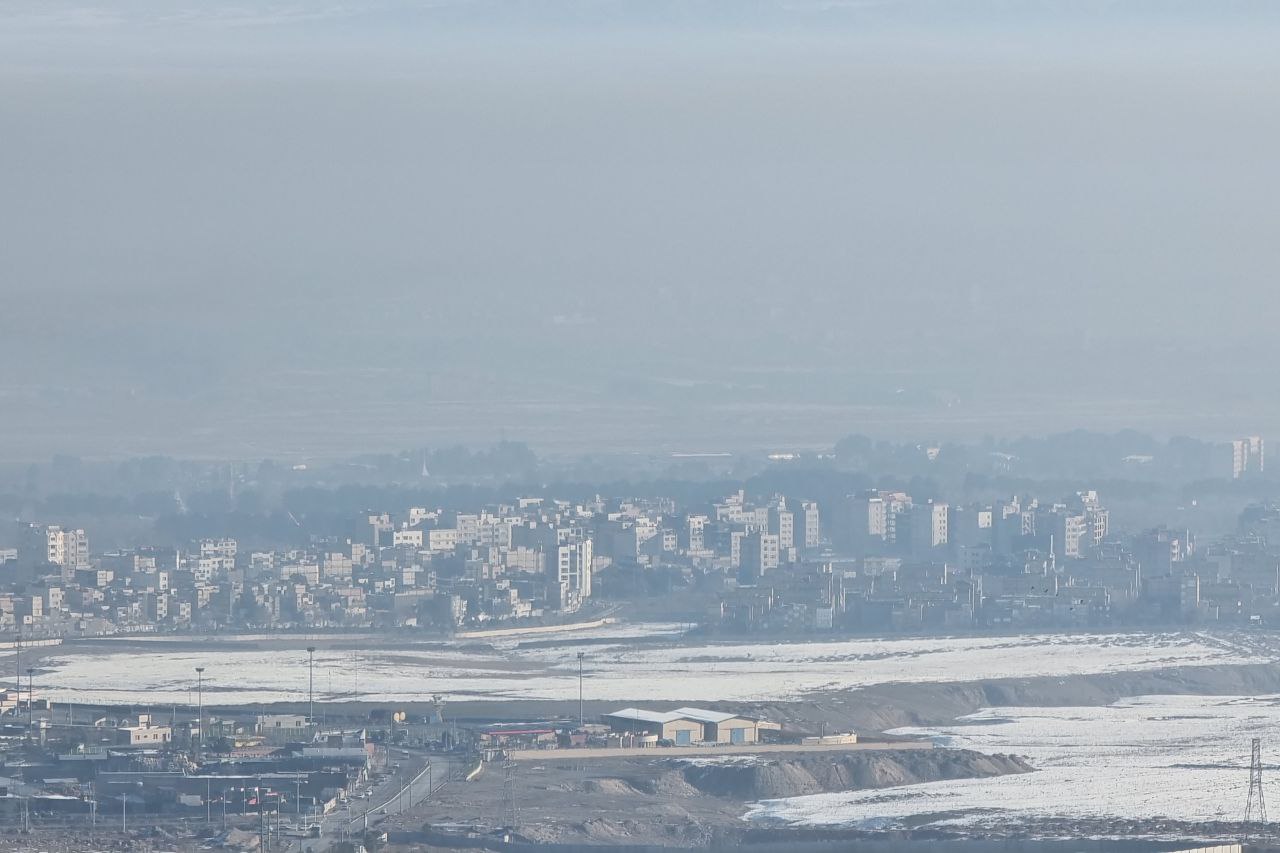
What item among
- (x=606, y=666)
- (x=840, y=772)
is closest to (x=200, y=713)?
(x=840, y=772)

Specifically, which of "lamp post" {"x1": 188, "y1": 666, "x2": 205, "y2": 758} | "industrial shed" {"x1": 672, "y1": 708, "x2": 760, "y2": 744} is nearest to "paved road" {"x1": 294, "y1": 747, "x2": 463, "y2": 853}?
"lamp post" {"x1": 188, "y1": 666, "x2": 205, "y2": 758}

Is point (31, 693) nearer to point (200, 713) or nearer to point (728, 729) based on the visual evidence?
point (200, 713)

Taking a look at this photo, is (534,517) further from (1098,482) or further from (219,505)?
(1098,482)

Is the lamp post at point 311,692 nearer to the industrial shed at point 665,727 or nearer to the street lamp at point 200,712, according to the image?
the street lamp at point 200,712

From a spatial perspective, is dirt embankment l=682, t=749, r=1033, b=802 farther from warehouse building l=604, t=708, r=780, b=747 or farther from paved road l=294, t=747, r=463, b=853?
paved road l=294, t=747, r=463, b=853

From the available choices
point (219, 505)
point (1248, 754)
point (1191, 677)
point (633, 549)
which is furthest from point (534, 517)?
point (1248, 754)

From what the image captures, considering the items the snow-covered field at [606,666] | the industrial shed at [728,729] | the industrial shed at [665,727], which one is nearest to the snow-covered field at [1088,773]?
the industrial shed at [728,729]

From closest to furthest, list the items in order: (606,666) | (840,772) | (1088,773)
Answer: (840,772) → (1088,773) → (606,666)
